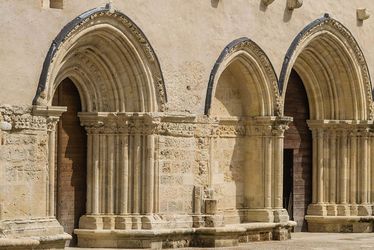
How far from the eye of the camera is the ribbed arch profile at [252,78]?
70.3 feet

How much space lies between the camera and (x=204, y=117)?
20.4 metres

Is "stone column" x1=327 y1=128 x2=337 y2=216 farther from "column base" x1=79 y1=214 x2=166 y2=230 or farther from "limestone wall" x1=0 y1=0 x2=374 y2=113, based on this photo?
"column base" x1=79 y1=214 x2=166 y2=230

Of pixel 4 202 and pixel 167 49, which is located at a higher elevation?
pixel 167 49

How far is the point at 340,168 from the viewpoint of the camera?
24.5m

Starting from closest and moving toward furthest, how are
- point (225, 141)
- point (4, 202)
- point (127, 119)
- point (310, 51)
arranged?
point (4, 202) < point (127, 119) < point (225, 141) < point (310, 51)

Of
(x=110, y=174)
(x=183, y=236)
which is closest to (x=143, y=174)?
(x=110, y=174)

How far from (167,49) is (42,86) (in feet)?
10.2

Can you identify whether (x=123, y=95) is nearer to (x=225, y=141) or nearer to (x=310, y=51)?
(x=225, y=141)

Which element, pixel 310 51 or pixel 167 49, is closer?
pixel 167 49

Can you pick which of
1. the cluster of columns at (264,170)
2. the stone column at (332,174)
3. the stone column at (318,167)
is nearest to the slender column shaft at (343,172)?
the stone column at (332,174)

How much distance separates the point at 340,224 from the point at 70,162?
286 inches

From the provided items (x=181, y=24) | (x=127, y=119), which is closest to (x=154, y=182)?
(x=127, y=119)

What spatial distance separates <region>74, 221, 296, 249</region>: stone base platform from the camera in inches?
751

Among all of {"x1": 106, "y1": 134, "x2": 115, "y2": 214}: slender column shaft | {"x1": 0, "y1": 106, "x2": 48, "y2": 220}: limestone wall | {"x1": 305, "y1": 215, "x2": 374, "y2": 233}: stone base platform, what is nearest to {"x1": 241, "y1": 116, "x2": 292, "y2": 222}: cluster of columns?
{"x1": 305, "y1": 215, "x2": 374, "y2": 233}: stone base platform
